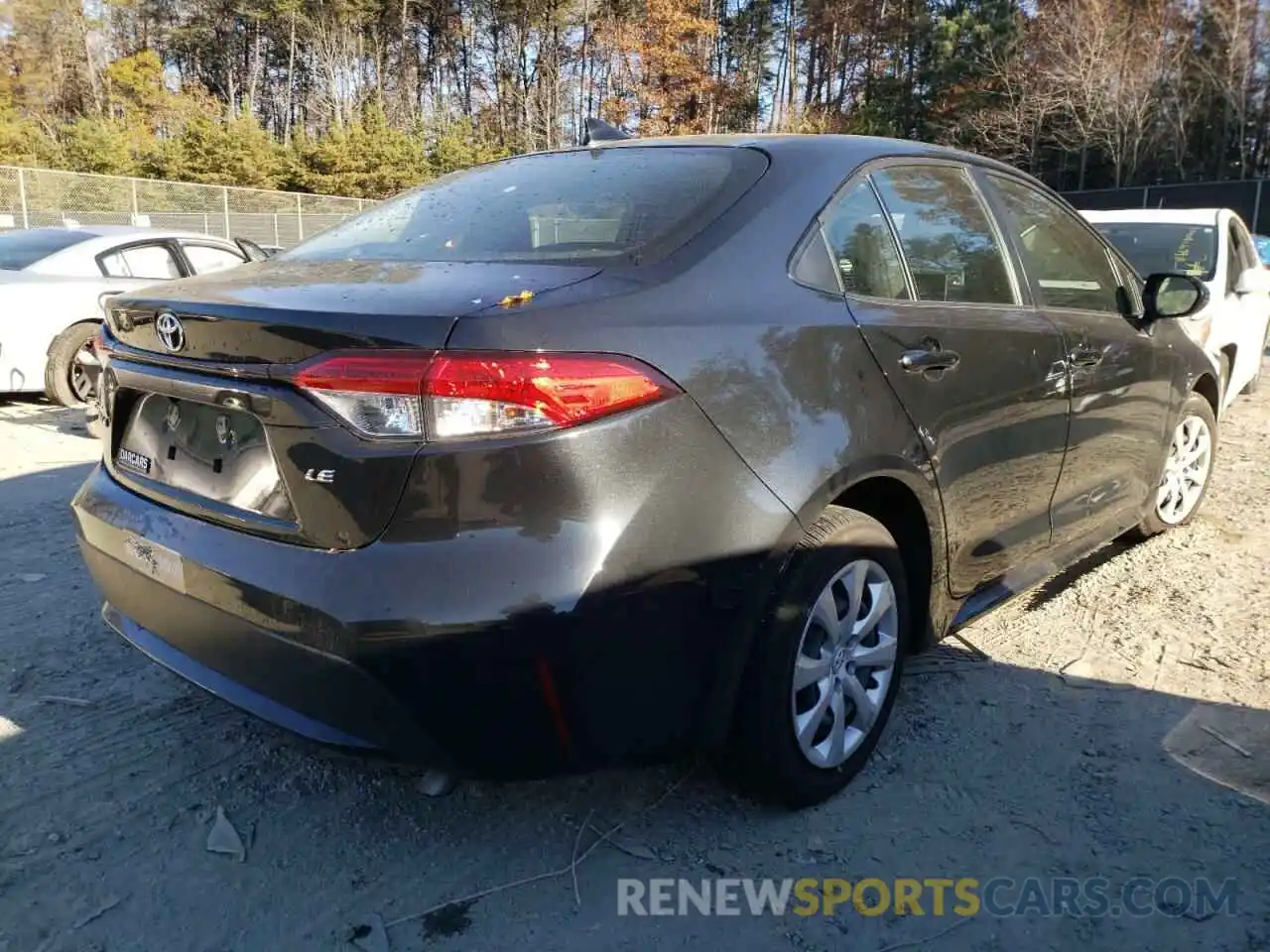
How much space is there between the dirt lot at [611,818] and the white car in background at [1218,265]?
11.2ft

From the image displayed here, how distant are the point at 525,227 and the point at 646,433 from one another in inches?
33.7

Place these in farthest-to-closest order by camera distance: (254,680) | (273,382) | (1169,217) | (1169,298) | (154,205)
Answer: (154,205), (1169,217), (1169,298), (254,680), (273,382)

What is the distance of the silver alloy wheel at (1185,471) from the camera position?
4.50m

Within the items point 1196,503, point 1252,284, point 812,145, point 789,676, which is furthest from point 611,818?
point 1252,284

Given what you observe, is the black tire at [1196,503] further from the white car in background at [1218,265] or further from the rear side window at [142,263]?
the rear side window at [142,263]

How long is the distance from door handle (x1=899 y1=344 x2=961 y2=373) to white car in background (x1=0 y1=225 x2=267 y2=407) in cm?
555

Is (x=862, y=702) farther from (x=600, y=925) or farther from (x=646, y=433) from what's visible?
(x=646, y=433)

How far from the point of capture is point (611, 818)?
2.51 meters

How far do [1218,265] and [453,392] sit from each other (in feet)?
21.4

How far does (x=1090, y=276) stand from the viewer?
12.0 ft

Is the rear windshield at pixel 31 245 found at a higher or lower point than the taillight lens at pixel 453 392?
higher

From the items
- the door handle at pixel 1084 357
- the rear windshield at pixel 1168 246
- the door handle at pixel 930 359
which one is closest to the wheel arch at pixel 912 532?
the door handle at pixel 930 359

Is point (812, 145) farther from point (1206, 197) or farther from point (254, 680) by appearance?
point (1206, 197)

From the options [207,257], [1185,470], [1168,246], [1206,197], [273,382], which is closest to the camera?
[273,382]
